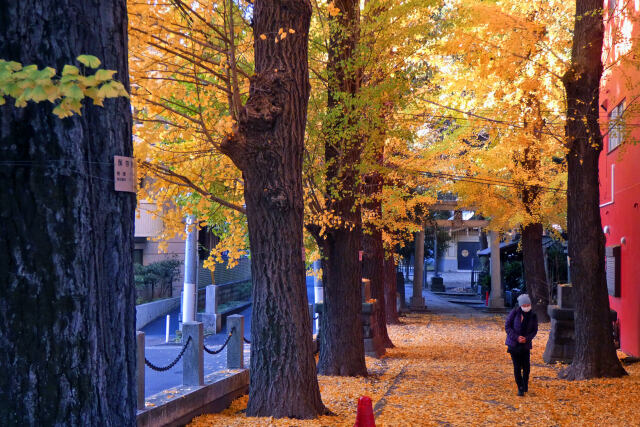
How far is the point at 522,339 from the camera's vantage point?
1170cm

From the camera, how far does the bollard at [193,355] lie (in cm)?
963

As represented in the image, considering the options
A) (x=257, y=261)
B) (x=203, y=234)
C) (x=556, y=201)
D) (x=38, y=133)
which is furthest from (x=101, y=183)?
(x=203, y=234)

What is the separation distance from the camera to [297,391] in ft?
29.3

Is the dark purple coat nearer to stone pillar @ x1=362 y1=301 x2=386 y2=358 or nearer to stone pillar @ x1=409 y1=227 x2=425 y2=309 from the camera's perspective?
stone pillar @ x1=362 y1=301 x2=386 y2=358

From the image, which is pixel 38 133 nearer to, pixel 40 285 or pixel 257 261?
pixel 40 285

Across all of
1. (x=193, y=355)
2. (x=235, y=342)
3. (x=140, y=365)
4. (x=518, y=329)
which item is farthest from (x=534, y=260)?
(x=140, y=365)

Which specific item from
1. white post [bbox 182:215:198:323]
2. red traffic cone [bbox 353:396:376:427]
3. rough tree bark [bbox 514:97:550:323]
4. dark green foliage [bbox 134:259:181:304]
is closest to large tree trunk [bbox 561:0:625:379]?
rough tree bark [bbox 514:97:550:323]

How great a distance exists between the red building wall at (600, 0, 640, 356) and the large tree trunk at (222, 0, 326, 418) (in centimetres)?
808

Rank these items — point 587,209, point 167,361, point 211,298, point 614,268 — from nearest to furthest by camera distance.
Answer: point 587,209
point 167,361
point 614,268
point 211,298

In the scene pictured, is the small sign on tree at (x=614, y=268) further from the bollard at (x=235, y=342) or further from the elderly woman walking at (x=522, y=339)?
the bollard at (x=235, y=342)

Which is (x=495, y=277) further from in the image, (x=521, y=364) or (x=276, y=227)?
(x=276, y=227)

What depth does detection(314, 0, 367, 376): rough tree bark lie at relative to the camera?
523 inches

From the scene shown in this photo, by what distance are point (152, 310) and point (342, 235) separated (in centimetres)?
1606

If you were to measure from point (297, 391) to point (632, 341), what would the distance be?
10978mm
